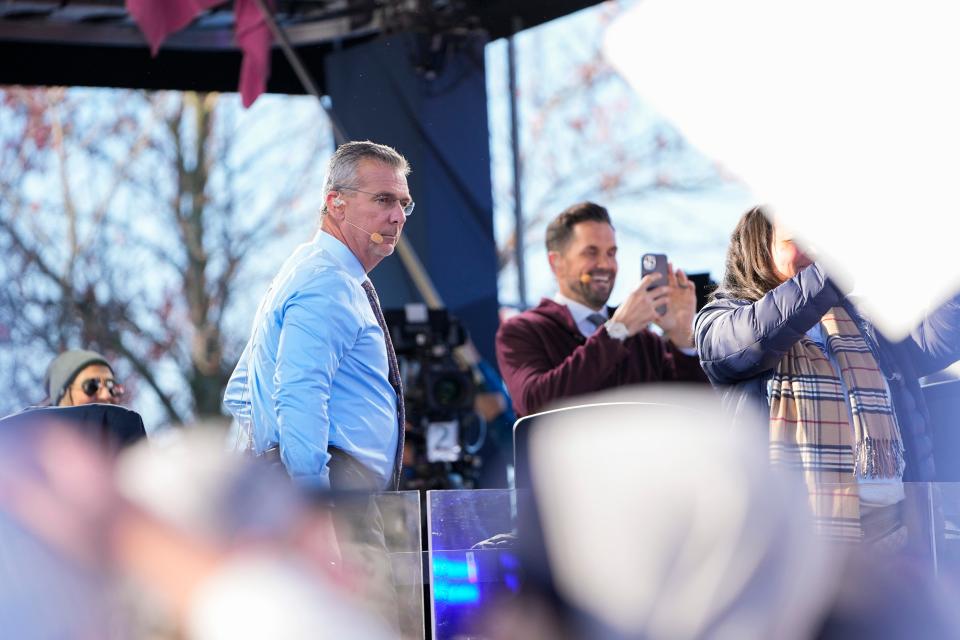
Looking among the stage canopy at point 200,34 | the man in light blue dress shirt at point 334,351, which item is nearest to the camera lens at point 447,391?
the stage canopy at point 200,34

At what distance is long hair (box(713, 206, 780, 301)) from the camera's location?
280 cm

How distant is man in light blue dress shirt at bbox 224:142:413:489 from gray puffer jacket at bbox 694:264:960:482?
64cm

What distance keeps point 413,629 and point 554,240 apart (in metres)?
1.98

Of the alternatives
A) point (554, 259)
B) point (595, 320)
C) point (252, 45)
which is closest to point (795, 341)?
point (595, 320)

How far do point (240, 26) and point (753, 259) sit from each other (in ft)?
16.2

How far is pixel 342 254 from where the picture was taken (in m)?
2.75

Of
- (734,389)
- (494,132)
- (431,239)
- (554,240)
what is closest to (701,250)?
(494,132)

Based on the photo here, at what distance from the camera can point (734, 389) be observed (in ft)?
9.07

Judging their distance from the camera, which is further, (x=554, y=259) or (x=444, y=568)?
(x=554, y=259)

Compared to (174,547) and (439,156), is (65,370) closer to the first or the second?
(174,547)

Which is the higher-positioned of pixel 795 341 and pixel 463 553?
pixel 795 341

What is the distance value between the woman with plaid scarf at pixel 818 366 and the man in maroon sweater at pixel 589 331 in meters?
0.72

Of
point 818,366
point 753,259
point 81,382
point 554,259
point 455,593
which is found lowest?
point 455,593

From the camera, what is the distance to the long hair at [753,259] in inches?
110
